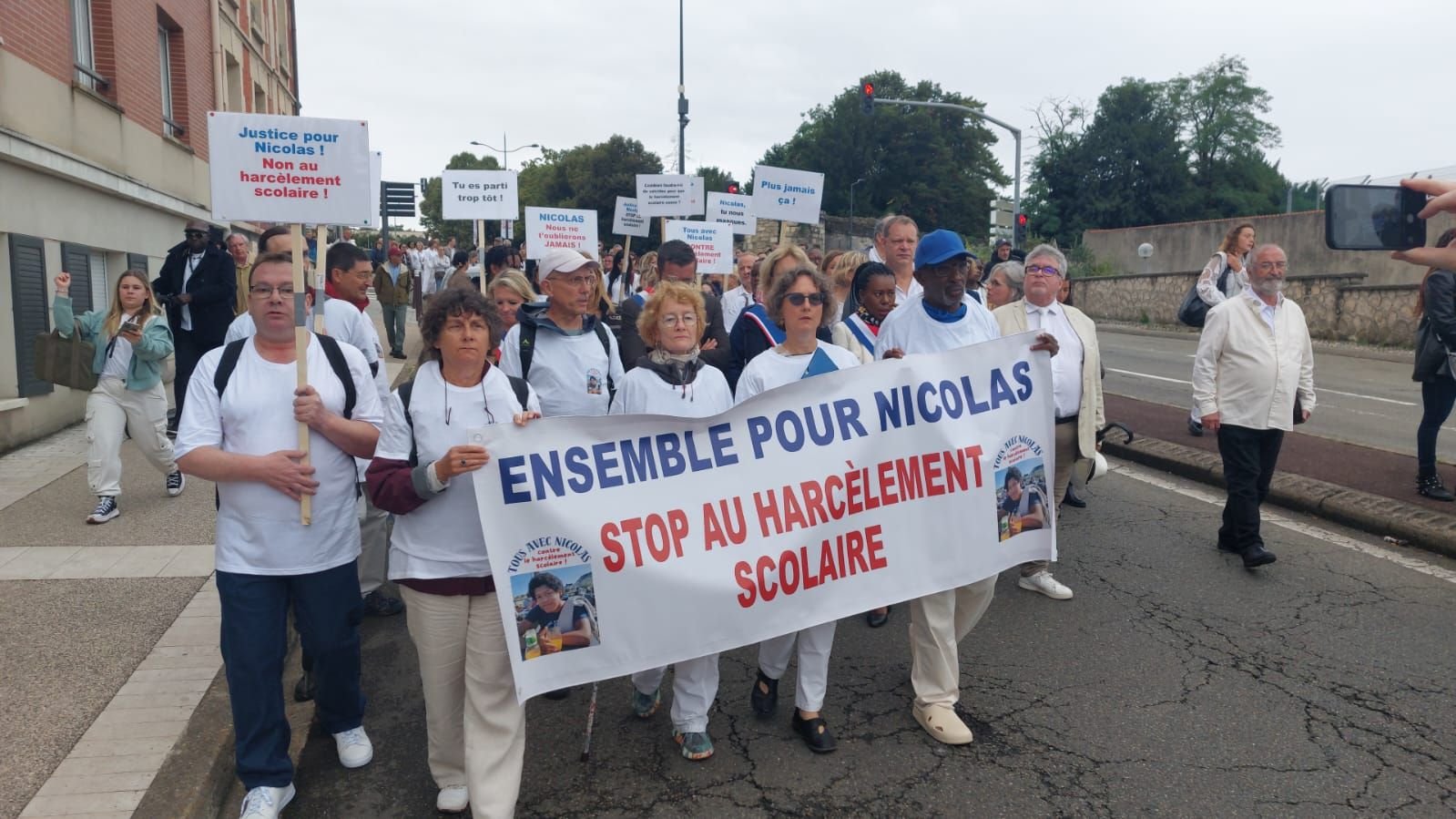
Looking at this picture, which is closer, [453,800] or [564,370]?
[453,800]

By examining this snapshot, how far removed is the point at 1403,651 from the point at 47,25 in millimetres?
11735

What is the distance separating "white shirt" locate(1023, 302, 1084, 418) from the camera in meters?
5.39

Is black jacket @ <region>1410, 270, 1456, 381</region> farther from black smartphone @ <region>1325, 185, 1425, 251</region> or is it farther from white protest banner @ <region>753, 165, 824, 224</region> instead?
white protest banner @ <region>753, 165, 824, 224</region>

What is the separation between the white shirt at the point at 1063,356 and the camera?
17.7 ft

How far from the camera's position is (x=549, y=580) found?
3.37m

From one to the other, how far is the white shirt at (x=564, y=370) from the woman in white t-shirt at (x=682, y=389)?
429 millimetres

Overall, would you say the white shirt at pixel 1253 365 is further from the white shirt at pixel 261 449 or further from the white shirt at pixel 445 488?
the white shirt at pixel 261 449

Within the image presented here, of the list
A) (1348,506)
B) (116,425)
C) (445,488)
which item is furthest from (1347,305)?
(445,488)

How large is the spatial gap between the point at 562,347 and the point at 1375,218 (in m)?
3.01

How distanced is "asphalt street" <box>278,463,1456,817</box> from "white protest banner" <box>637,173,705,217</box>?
702 centimetres

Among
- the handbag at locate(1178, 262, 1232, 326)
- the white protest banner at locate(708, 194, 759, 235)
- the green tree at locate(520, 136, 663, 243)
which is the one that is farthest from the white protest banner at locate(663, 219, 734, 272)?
the green tree at locate(520, 136, 663, 243)

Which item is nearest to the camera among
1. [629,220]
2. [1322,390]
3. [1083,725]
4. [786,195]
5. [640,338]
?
[1083,725]

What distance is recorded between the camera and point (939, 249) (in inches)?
173

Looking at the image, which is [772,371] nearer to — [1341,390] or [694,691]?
[694,691]
